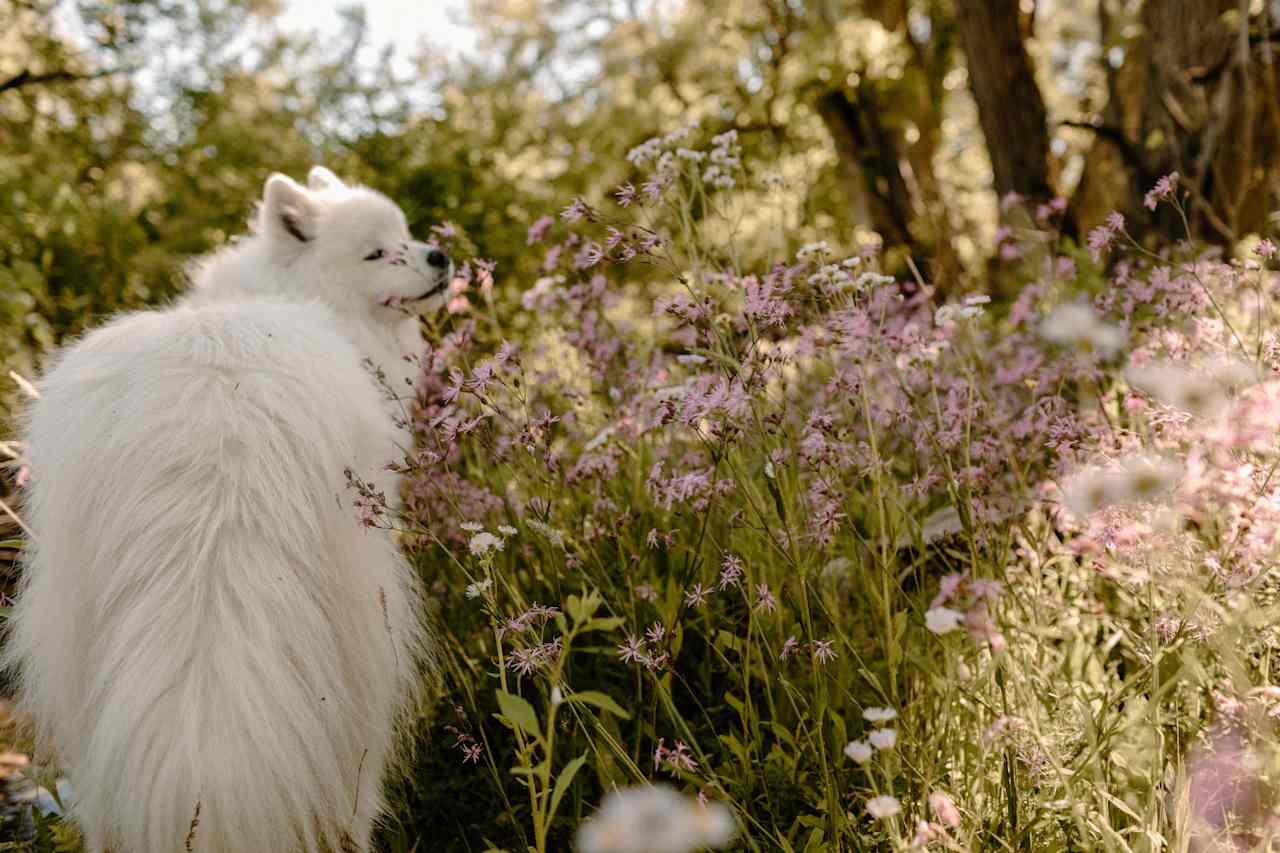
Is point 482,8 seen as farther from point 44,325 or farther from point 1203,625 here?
point 1203,625

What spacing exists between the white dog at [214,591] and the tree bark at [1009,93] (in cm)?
495

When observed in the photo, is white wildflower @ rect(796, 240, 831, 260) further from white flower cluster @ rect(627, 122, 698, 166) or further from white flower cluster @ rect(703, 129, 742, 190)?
white flower cluster @ rect(627, 122, 698, 166)

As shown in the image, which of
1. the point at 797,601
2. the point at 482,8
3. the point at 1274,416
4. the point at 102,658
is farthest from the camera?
the point at 482,8

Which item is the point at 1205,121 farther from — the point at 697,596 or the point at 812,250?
the point at 697,596

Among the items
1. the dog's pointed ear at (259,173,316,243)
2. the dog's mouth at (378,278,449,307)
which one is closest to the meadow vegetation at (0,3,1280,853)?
the dog's mouth at (378,278,449,307)

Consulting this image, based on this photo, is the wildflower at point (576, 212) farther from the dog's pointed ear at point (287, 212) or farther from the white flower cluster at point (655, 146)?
the dog's pointed ear at point (287, 212)

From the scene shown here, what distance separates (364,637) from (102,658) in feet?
1.52

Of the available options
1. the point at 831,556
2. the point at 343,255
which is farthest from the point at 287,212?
the point at 831,556

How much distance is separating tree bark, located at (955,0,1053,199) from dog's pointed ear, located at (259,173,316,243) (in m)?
4.24

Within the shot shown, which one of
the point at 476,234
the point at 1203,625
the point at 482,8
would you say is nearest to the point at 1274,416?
the point at 1203,625

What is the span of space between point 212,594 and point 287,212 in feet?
7.81

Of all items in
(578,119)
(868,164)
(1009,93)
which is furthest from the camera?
(578,119)

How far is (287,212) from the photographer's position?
3602 millimetres

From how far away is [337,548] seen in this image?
6.03 ft
